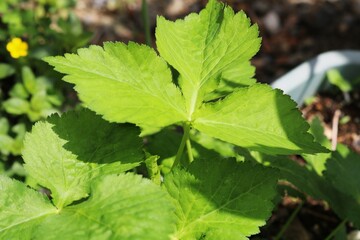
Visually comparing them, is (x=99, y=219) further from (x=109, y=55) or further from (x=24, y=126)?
(x=24, y=126)

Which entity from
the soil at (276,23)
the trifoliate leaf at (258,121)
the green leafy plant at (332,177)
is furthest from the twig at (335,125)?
the trifoliate leaf at (258,121)

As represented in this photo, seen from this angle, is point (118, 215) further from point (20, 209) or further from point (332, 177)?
point (332, 177)

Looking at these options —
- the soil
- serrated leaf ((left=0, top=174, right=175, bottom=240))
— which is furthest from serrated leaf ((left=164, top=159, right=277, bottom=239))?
the soil

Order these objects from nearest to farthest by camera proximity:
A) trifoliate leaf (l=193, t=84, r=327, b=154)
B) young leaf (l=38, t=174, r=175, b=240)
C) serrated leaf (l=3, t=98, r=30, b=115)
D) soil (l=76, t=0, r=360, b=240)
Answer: young leaf (l=38, t=174, r=175, b=240), trifoliate leaf (l=193, t=84, r=327, b=154), serrated leaf (l=3, t=98, r=30, b=115), soil (l=76, t=0, r=360, b=240)

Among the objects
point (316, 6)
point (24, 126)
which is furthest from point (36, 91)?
point (316, 6)

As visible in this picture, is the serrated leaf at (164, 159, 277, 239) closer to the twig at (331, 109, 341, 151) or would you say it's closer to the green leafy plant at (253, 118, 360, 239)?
the green leafy plant at (253, 118, 360, 239)

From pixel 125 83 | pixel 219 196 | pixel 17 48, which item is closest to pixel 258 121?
pixel 219 196

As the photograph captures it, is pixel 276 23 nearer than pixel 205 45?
No
